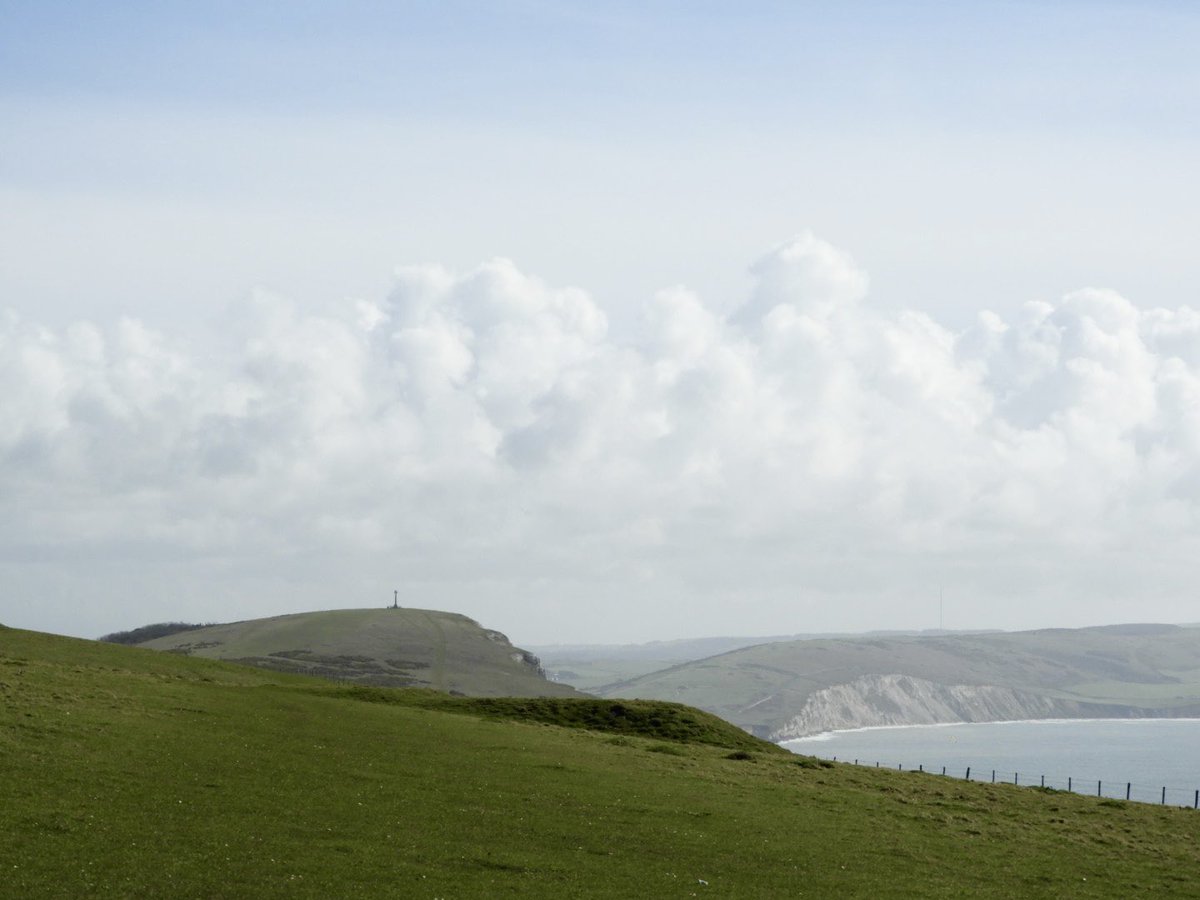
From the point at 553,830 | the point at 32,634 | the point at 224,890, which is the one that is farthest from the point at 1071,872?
the point at 32,634

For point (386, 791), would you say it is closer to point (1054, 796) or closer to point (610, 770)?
point (610, 770)

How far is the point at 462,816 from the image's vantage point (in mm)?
46781

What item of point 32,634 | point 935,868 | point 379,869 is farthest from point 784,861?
point 32,634

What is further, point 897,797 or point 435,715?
point 435,715

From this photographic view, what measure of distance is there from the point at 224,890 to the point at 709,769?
35482 millimetres

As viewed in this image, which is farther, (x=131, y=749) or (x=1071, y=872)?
(x=131, y=749)

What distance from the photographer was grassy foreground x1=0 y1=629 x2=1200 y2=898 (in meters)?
37.9

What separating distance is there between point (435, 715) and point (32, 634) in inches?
1594

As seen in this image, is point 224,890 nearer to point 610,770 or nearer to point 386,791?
point 386,791

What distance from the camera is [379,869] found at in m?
38.3

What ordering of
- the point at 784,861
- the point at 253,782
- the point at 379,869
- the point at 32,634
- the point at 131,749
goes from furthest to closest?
the point at 32,634 → the point at 131,749 → the point at 253,782 → the point at 784,861 → the point at 379,869

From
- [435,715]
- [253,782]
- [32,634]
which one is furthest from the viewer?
[32,634]

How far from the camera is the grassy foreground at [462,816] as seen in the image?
37906 mm

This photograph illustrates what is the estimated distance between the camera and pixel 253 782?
159 feet
